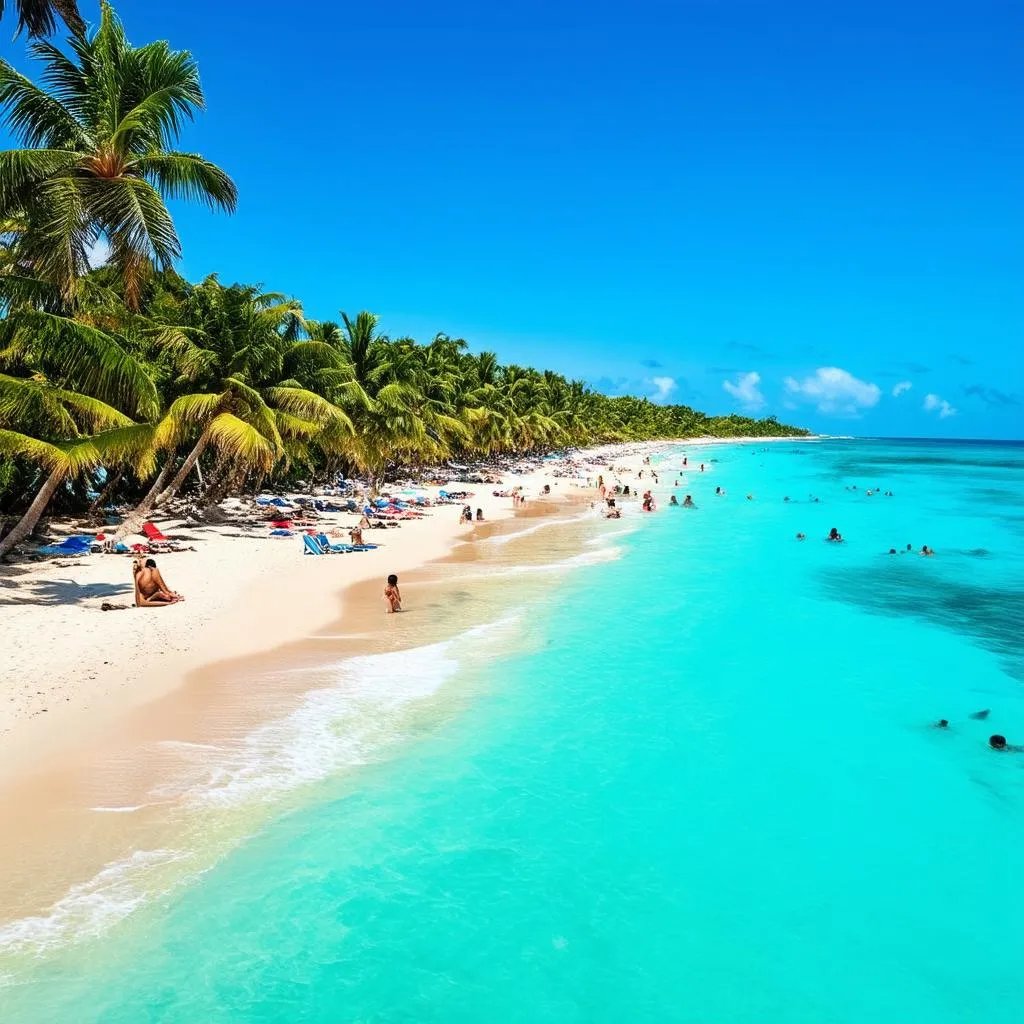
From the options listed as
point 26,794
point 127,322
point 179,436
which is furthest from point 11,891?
point 127,322

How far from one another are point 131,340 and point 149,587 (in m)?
10.3

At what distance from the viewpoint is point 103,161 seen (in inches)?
511

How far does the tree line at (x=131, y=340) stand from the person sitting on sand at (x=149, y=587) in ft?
8.22

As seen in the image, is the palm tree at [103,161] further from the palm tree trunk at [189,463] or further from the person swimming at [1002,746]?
the person swimming at [1002,746]

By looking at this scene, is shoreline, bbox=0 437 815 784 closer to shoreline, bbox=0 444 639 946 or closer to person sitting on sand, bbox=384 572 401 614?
shoreline, bbox=0 444 639 946

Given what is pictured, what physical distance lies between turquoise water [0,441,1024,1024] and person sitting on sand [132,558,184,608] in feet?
18.4

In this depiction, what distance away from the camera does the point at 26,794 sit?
26.7 feet

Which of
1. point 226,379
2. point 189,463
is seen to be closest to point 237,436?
point 226,379

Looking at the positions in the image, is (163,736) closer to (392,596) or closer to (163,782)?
(163,782)

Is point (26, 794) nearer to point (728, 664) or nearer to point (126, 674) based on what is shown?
point (126, 674)

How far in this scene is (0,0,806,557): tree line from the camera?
1243 centimetres

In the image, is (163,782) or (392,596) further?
(392,596)

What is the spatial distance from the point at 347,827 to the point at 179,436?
17.4 m

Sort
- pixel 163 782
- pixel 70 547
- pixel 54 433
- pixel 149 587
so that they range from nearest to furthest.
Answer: pixel 163 782, pixel 149 587, pixel 54 433, pixel 70 547
